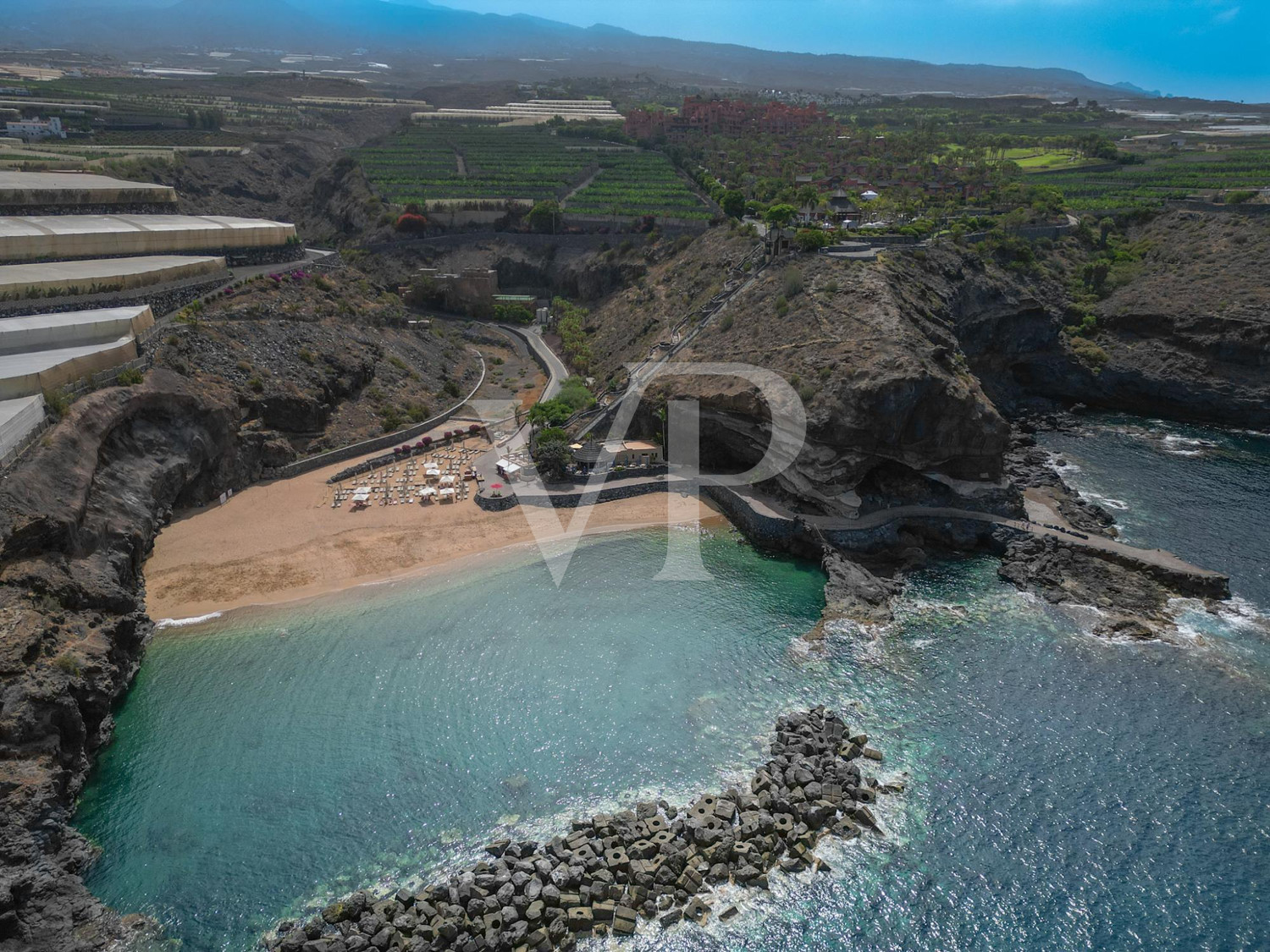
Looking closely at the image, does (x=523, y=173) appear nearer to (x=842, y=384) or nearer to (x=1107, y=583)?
(x=842, y=384)

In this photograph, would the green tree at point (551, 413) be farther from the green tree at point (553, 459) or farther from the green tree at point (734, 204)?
the green tree at point (734, 204)

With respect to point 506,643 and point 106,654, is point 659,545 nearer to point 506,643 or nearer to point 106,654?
point 506,643

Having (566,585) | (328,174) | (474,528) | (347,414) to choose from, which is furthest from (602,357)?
(328,174)

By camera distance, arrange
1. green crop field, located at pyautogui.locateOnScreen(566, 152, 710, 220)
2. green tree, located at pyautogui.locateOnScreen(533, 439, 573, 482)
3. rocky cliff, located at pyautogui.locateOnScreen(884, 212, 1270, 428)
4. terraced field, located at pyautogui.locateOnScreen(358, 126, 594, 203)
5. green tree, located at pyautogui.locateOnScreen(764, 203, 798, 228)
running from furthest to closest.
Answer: terraced field, located at pyautogui.locateOnScreen(358, 126, 594, 203) < green crop field, located at pyautogui.locateOnScreen(566, 152, 710, 220) < rocky cliff, located at pyautogui.locateOnScreen(884, 212, 1270, 428) < green tree, located at pyautogui.locateOnScreen(764, 203, 798, 228) < green tree, located at pyautogui.locateOnScreen(533, 439, 573, 482)

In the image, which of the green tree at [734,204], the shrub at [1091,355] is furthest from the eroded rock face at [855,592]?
the green tree at [734,204]

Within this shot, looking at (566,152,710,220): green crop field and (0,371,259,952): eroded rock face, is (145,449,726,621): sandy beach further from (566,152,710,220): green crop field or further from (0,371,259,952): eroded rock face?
(566,152,710,220): green crop field

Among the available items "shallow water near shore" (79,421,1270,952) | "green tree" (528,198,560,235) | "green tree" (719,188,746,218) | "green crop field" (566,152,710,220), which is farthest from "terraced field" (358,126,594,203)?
"shallow water near shore" (79,421,1270,952)
